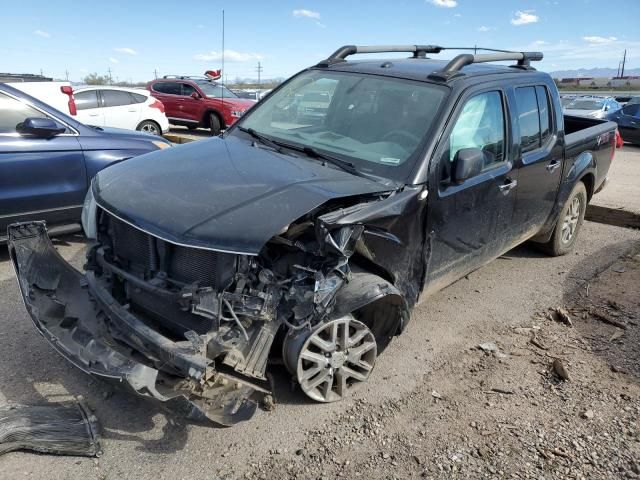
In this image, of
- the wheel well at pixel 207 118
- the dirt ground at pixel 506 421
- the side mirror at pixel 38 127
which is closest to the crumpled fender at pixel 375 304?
the dirt ground at pixel 506 421

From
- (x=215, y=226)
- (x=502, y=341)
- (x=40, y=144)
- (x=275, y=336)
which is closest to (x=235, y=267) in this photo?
(x=215, y=226)

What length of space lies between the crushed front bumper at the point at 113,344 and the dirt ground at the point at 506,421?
1.31 feet

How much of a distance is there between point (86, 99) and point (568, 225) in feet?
34.2

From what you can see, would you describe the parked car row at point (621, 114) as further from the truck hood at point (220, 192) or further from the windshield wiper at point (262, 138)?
the truck hood at point (220, 192)

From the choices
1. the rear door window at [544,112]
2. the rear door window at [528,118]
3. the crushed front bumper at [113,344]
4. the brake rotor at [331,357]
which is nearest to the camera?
the crushed front bumper at [113,344]

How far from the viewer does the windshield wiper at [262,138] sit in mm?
3830

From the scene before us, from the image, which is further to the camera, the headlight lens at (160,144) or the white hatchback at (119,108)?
the white hatchback at (119,108)

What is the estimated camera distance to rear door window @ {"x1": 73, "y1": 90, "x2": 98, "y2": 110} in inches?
460

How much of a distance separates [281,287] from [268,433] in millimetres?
821

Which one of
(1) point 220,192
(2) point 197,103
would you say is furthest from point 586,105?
(1) point 220,192

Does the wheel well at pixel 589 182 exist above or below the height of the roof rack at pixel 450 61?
below

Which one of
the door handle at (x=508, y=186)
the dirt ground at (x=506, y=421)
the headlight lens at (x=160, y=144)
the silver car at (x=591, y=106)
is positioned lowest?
the dirt ground at (x=506, y=421)

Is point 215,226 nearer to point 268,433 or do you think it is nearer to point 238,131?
point 268,433

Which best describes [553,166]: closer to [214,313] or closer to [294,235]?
[294,235]
